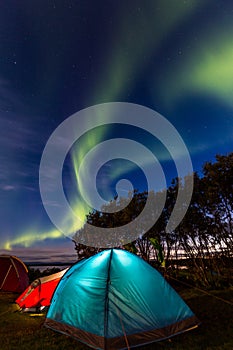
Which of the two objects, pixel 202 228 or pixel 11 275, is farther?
pixel 202 228

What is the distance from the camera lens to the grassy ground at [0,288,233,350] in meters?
6.28

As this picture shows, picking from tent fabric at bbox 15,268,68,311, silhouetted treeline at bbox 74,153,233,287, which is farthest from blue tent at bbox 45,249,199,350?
silhouetted treeline at bbox 74,153,233,287

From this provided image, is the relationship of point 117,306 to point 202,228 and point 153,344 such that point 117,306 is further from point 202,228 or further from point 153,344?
point 202,228

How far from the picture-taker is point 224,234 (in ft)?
50.2

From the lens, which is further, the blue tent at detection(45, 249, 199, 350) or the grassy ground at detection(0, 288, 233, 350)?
the grassy ground at detection(0, 288, 233, 350)

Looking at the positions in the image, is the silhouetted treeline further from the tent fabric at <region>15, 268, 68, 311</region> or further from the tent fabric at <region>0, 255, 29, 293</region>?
the tent fabric at <region>0, 255, 29, 293</region>

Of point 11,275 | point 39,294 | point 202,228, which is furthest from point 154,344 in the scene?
point 11,275

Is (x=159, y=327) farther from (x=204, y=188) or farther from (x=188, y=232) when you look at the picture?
(x=188, y=232)

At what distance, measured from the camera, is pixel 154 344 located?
6273mm

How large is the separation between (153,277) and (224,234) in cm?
980

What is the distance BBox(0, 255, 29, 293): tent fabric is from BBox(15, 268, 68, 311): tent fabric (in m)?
5.34

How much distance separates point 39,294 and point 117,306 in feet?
18.2

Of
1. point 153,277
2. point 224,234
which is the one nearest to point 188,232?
point 224,234

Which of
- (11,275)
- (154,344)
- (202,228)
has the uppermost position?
(202,228)
